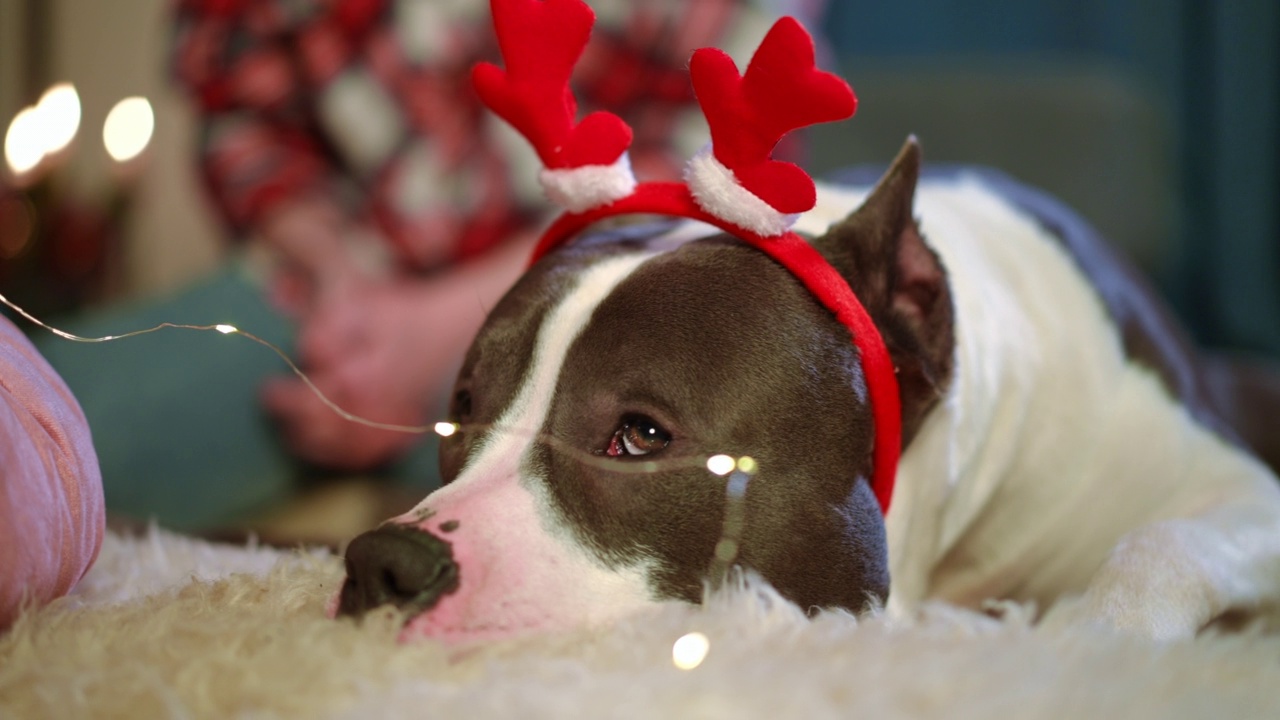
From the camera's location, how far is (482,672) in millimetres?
753

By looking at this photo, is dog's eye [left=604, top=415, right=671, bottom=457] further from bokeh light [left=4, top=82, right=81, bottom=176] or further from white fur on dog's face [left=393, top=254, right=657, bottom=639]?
bokeh light [left=4, top=82, right=81, bottom=176]

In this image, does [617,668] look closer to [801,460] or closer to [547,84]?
[801,460]

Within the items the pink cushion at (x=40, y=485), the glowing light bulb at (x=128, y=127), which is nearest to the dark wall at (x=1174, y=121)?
the glowing light bulb at (x=128, y=127)

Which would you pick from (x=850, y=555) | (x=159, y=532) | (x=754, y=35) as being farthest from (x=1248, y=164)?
(x=159, y=532)

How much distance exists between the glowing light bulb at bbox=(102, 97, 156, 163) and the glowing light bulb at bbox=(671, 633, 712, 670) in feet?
2.56

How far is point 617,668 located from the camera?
2.49ft

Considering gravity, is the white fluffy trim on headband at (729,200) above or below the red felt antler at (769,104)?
below

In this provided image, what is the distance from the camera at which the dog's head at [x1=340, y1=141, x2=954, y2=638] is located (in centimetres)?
91

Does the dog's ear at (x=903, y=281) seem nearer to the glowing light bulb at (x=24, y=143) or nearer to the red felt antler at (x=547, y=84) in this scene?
the red felt antler at (x=547, y=84)

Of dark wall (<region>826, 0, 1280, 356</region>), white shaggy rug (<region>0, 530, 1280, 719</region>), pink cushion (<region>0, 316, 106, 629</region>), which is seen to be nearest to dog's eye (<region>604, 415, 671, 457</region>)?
white shaggy rug (<region>0, 530, 1280, 719</region>)

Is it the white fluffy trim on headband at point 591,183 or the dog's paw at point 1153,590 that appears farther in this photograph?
the white fluffy trim on headband at point 591,183

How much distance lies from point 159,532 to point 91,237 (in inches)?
74.4

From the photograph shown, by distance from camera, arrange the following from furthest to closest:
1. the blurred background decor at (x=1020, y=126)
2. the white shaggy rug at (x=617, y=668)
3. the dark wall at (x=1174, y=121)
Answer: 1. the dark wall at (x=1174, y=121)
2. the blurred background decor at (x=1020, y=126)
3. the white shaggy rug at (x=617, y=668)

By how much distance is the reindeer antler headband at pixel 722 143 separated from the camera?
0.99 m
